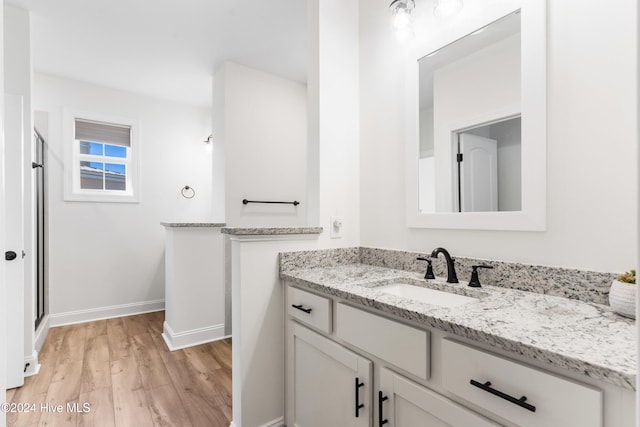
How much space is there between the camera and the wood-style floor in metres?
1.82

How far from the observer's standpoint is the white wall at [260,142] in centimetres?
311

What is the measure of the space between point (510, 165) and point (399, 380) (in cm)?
90

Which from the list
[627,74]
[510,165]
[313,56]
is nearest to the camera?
[627,74]

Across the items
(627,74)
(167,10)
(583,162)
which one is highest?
(167,10)

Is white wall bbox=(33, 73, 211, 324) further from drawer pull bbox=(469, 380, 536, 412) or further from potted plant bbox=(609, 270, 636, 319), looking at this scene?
potted plant bbox=(609, 270, 636, 319)

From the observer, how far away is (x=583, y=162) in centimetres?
105

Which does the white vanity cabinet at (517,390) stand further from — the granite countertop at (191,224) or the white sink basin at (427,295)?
the granite countertop at (191,224)

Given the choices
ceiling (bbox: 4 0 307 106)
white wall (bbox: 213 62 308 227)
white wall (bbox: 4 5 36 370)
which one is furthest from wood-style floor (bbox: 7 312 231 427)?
ceiling (bbox: 4 0 307 106)

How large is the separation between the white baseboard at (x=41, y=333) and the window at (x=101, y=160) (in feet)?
4.01

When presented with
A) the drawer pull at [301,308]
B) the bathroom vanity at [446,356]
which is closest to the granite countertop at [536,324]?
the bathroom vanity at [446,356]

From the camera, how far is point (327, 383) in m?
1.32

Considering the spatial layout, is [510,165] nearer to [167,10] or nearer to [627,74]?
[627,74]

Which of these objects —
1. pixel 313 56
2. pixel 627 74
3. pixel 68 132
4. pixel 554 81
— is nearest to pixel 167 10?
pixel 313 56

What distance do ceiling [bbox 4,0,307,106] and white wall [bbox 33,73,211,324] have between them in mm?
281
